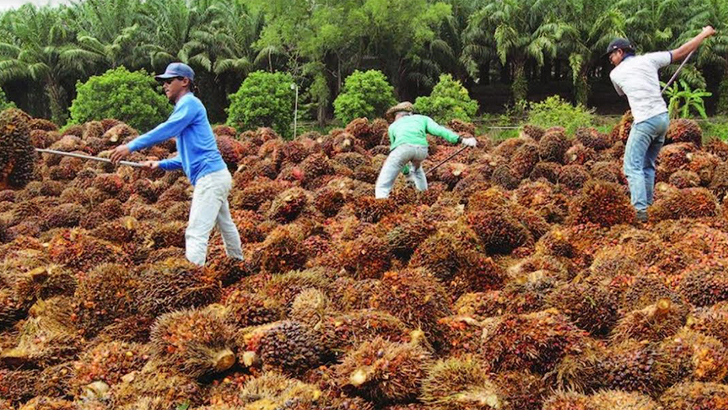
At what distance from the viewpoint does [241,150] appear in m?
14.0

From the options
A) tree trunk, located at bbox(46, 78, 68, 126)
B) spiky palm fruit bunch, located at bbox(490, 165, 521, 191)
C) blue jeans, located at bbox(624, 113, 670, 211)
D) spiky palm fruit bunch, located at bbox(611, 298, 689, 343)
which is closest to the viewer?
spiky palm fruit bunch, located at bbox(611, 298, 689, 343)

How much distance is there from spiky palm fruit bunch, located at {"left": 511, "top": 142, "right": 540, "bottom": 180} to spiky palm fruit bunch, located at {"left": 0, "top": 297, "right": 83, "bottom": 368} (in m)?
8.02

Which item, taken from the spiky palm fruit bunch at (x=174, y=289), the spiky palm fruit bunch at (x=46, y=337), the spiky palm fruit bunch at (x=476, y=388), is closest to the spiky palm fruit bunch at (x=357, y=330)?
the spiky palm fruit bunch at (x=476, y=388)

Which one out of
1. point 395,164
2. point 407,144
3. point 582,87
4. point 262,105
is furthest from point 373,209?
point 582,87

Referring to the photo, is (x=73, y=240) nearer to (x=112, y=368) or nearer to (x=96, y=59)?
(x=112, y=368)

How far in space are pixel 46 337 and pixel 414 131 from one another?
642cm

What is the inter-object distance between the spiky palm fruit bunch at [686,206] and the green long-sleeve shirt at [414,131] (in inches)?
128

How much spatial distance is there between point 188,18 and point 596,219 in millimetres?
36453

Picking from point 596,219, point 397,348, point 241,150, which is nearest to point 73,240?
point 397,348

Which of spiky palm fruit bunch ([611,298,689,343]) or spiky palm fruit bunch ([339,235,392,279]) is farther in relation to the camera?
spiky palm fruit bunch ([339,235,392,279])

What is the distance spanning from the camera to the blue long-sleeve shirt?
6434mm

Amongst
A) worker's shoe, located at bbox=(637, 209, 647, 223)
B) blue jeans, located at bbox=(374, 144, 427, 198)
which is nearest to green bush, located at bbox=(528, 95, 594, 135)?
blue jeans, located at bbox=(374, 144, 427, 198)

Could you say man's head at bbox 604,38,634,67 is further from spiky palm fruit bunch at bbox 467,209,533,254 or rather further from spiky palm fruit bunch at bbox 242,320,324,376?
spiky palm fruit bunch at bbox 242,320,324,376

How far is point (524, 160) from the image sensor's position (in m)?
11.6
